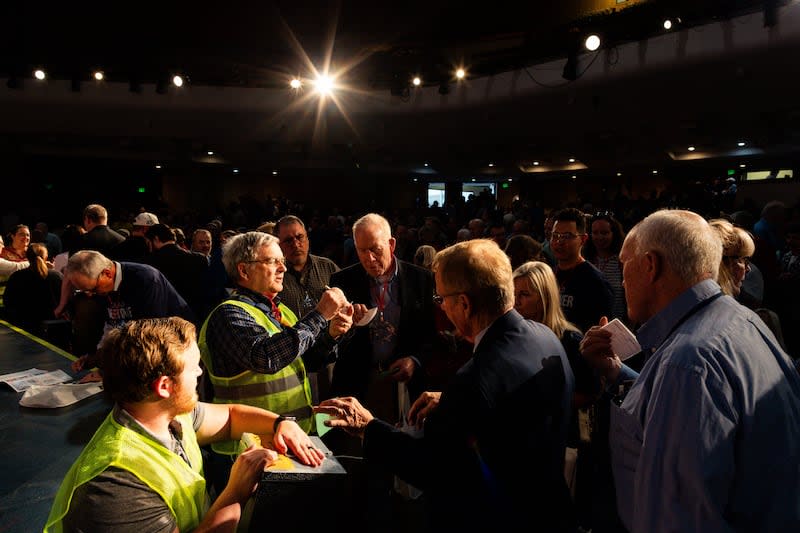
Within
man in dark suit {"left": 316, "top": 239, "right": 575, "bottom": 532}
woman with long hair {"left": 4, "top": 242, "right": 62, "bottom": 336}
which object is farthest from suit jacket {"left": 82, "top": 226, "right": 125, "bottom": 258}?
man in dark suit {"left": 316, "top": 239, "right": 575, "bottom": 532}

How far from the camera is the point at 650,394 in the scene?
1218mm

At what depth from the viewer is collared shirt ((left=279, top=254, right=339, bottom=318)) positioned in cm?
353

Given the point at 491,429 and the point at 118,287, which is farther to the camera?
the point at 118,287

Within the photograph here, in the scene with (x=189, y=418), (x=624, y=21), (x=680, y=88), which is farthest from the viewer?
(x=680, y=88)

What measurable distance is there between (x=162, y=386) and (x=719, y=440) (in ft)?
4.06

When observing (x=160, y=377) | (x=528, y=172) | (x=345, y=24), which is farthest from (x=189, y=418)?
(x=528, y=172)

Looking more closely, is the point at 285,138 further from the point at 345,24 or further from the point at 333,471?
the point at 333,471

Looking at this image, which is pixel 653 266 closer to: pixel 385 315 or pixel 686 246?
pixel 686 246

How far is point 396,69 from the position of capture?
11.8 metres

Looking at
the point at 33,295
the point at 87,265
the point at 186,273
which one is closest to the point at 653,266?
the point at 87,265

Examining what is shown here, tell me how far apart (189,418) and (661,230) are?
1.40m

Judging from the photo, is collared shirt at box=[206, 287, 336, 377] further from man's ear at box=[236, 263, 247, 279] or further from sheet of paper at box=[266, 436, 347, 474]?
sheet of paper at box=[266, 436, 347, 474]

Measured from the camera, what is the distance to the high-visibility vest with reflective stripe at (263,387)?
2020mm

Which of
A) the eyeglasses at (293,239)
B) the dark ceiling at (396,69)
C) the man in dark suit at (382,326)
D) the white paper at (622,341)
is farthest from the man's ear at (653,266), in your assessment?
the dark ceiling at (396,69)
